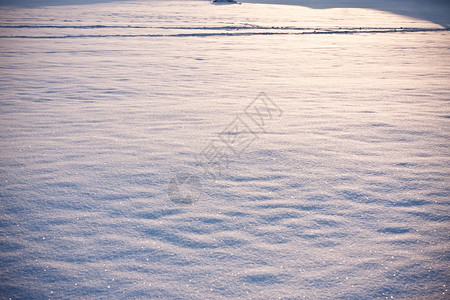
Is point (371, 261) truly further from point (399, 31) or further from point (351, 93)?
point (399, 31)

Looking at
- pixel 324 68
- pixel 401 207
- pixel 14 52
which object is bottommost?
pixel 401 207

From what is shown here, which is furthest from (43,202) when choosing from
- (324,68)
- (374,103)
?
(324,68)

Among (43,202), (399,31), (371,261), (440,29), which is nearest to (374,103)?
(371,261)

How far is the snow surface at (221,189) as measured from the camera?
1301 millimetres

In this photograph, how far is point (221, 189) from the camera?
1.90m

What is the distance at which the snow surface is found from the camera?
130 centimetres

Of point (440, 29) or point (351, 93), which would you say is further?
point (440, 29)

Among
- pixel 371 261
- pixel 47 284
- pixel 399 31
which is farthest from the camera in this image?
pixel 399 31

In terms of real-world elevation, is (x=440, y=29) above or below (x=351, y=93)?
above

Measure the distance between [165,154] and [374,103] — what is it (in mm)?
2509

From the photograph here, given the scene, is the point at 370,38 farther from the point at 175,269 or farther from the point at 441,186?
the point at 175,269

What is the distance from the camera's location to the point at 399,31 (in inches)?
376

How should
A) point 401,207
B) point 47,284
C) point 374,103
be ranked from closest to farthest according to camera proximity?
point 47,284 < point 401,207 < point 374,103

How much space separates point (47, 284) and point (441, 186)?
2.29 meters
